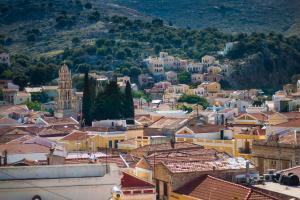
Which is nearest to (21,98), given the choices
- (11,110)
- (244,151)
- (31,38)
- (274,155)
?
(11,110)

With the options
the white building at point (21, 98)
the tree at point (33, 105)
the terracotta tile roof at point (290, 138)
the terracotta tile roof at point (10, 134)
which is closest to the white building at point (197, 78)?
the white building at point (21, 98)

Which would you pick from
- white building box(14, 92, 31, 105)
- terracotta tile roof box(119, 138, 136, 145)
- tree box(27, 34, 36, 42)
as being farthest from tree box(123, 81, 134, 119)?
tree box(27, 34, 36, 42)

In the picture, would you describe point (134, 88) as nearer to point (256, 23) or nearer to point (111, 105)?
point (111, 105)

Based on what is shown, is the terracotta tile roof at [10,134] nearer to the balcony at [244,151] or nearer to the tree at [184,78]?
the balcony at [244,151]

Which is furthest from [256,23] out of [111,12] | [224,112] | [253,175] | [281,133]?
[253,175]

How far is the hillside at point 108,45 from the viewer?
112312 mm

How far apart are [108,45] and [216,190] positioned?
95.0 metres

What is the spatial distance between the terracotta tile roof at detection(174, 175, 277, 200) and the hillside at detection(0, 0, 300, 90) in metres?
73.7

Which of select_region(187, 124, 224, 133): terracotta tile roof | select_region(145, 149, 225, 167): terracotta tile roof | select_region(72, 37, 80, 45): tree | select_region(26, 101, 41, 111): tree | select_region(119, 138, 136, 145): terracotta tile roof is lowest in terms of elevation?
select_region(26, 101, 41, 111): tree

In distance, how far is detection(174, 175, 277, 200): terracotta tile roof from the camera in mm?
23953

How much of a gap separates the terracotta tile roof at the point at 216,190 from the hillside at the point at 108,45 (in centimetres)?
7371

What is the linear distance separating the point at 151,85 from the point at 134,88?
21.8 ft

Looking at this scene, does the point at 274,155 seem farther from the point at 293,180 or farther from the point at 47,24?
the point at 47,24

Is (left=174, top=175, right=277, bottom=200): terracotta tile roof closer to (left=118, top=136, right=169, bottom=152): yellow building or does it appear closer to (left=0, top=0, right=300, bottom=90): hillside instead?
(left=118, top=136, right=169, bottom=152): yellow building
